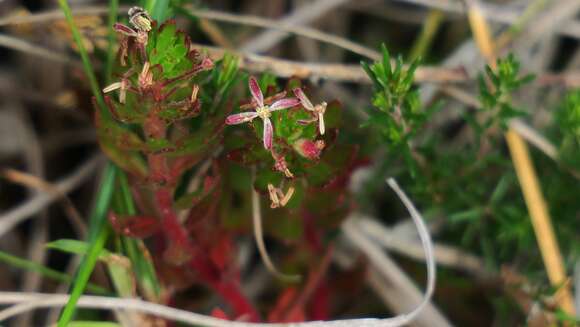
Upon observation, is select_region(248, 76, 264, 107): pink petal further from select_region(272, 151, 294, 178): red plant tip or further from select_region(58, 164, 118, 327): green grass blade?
select_region(58, 164, 118, 327): green grass blade

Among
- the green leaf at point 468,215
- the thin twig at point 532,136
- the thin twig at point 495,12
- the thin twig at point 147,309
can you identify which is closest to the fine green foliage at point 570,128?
the thin twig at point 532,136

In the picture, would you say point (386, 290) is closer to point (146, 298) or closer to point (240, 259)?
point (240, 259)

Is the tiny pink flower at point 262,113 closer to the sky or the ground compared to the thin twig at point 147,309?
closer to the sky

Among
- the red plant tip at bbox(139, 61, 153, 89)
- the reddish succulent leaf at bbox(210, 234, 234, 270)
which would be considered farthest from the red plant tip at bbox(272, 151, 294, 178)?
the reddish succulent leaf at bbox(210, 234, 234, 270)

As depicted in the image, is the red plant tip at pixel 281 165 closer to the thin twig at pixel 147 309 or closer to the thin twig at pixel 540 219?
the thin twig at pixel 147 309

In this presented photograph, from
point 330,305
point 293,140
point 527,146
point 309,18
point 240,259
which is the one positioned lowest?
point 330,305

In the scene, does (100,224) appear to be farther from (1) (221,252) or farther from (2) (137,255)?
(1) (221,252)

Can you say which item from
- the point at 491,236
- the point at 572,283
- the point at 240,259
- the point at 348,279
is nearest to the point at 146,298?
the point at 240,259

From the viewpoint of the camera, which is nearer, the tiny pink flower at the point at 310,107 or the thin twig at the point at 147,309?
the tiny pink flower at the point at 310,107
